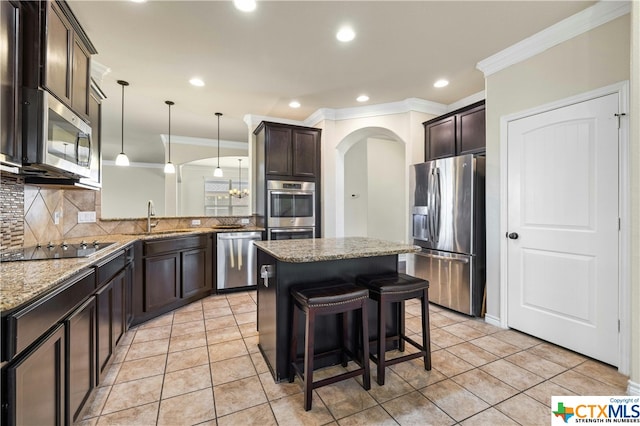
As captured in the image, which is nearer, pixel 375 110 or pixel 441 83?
pixel 441 83

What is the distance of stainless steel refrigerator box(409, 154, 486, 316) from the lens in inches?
122

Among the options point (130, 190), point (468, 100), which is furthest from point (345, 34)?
point (130, 190)

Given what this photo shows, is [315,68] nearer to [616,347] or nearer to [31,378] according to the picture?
[31,378]

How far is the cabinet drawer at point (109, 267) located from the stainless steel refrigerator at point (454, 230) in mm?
3159

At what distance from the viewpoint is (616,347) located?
2139 mm

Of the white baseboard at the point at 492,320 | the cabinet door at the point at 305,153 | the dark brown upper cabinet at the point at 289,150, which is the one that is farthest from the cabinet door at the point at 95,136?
the white baseboard at the point at 492,320

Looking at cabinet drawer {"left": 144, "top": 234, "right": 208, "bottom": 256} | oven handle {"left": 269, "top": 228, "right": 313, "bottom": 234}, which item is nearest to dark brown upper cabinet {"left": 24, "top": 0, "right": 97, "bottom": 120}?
cabinet drawer {"left": 144, "top": 234, "right": 208, "bottom": 256}

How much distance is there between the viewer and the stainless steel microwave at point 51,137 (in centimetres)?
158

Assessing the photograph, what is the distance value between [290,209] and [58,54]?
298 cm

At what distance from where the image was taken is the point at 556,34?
2443 millimetres

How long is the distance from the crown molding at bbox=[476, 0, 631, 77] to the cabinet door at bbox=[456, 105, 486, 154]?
47 centimetres

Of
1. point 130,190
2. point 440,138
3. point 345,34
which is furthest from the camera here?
point 130,190

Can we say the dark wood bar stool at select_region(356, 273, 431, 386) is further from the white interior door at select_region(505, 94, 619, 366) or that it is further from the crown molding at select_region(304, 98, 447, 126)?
the crown molding at select_region(304, 98, 447, 126)

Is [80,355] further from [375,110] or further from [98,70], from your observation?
[375,110]
